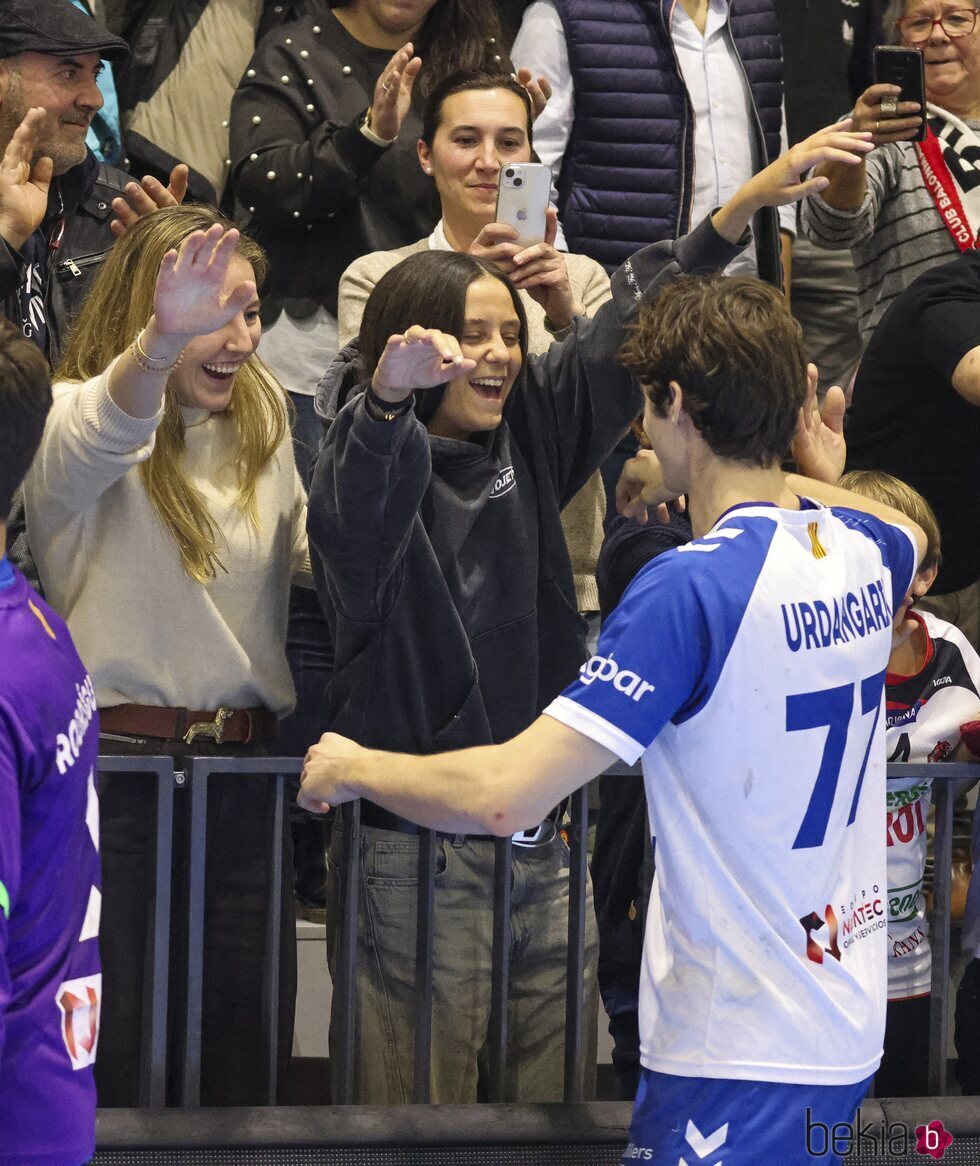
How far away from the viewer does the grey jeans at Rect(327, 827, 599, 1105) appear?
134 inches

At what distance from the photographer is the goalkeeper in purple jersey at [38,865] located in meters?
2.19

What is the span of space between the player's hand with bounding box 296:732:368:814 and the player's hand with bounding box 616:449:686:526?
1.27m

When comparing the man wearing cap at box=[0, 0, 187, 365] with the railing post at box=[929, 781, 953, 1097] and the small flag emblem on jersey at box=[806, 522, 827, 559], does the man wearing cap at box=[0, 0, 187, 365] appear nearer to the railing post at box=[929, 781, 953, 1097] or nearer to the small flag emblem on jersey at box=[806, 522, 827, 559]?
the small flag emblem on jersey at box=[806, 522, 827, 559]

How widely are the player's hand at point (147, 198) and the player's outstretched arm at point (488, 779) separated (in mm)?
1823

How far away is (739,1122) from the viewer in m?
2.57

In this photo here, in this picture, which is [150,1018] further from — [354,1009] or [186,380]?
[186,380]

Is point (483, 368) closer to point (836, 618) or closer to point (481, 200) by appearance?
point (836, 618)

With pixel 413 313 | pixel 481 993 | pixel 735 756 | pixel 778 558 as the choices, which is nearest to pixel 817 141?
pixel 413 313

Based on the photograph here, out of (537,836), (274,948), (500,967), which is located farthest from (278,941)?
(537,836)

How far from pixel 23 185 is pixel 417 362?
4.81 ft

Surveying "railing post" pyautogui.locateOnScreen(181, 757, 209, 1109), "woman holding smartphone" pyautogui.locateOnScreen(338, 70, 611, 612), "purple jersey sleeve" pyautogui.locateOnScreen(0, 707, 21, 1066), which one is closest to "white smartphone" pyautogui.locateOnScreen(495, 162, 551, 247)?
"woman holding smartphone" pyautogui.locateOnScreen(338, 70, 611, 612)

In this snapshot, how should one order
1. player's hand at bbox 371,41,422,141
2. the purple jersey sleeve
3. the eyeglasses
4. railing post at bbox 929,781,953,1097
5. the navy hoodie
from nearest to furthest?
the purple jersey sleeve < the navy hoodie < railing post at bbox 929,781,953,1097 < player's hand at bbox 371,41,422,141 < the eyeglasses

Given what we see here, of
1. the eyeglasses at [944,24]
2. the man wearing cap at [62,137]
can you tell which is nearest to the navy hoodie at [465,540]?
the man wearing cap at [62,137]

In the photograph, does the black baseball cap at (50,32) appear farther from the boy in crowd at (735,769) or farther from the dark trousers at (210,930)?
the boy in crowd at (735,769)
